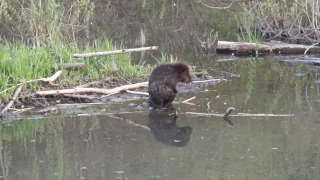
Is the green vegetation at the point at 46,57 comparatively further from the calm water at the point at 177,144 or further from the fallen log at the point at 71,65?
the calm water at the point at 177,144

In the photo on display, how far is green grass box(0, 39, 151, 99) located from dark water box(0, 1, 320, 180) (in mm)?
1020

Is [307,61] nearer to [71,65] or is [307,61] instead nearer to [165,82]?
[165,82]

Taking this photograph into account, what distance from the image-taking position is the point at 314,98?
9.63 metres

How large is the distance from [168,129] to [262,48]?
6.92 metres

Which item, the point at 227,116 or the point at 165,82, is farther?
the point at 165,82

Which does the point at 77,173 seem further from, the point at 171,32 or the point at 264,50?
the point at 171,32

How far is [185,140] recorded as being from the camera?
7.46 metres

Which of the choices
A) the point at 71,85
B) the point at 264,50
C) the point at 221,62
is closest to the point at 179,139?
the point at 71,85

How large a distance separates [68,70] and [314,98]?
374 cm

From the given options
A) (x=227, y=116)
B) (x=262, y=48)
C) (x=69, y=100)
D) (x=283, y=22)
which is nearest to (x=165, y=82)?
(x=227, y=116)

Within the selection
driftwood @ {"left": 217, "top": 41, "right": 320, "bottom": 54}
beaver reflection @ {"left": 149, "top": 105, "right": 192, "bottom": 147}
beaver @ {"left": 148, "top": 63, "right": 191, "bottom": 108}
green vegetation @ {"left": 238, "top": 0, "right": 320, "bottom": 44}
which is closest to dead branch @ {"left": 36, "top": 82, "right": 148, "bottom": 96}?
beaver @ {"left": 148, "top": 63, "right": 191, "bottom": 108}

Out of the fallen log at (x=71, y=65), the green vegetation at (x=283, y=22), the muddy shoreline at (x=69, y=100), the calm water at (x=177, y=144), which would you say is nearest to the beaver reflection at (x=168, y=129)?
the calm water at (x=177, y=144)

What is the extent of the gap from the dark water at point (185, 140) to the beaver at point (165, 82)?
0.22 metres

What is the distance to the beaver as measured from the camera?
8922 mm
